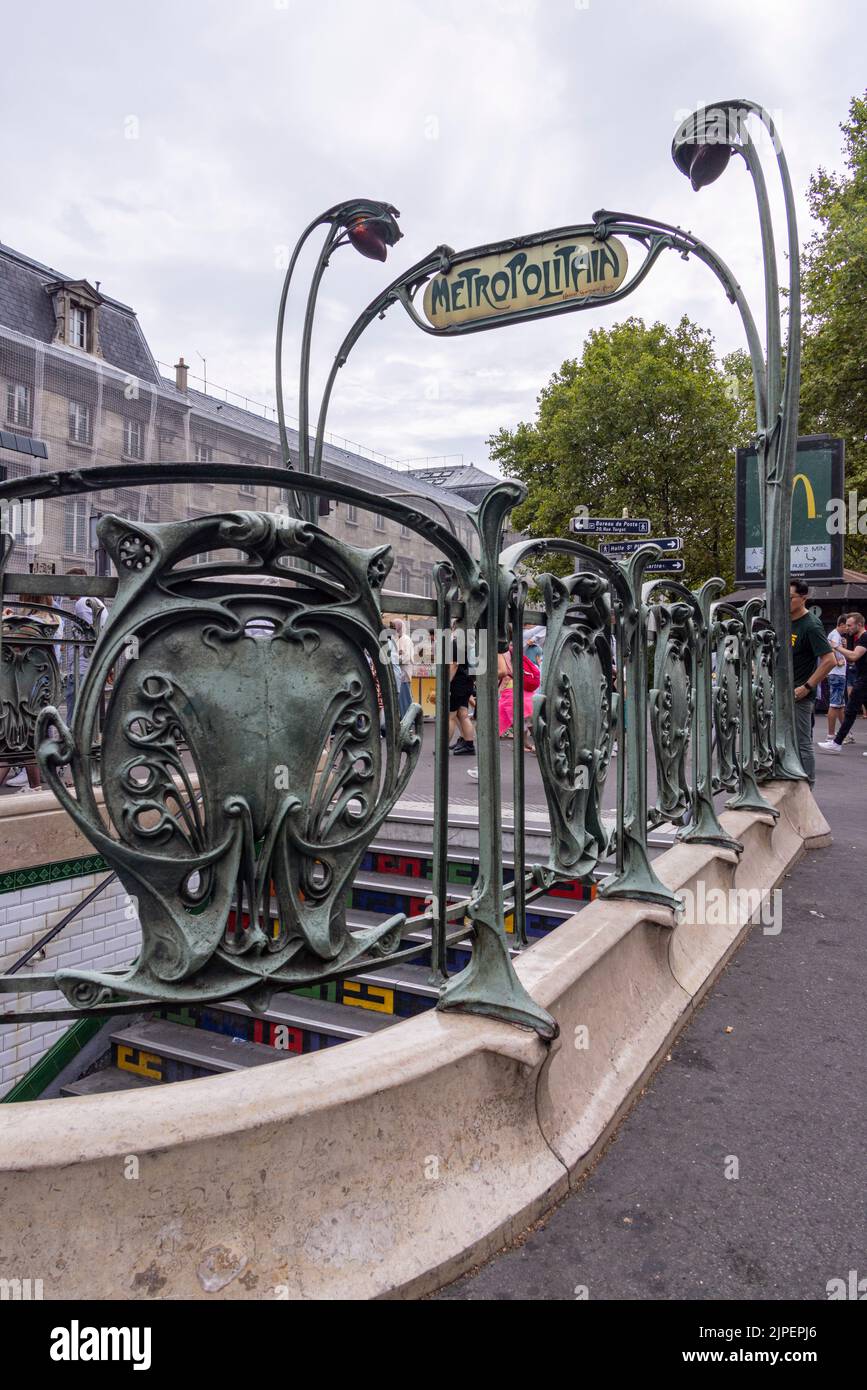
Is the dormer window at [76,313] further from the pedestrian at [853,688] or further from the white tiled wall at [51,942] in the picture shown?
the white tiled wall at [51,942]

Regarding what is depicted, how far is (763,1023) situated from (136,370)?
38.4 metres

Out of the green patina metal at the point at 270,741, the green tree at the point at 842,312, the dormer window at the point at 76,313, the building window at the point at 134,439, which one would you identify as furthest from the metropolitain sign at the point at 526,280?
the dormer window at the point at 76,313

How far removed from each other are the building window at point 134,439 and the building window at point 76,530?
272cm

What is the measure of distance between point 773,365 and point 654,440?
1138 inches

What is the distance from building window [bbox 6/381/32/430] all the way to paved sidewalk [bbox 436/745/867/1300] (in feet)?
98.9

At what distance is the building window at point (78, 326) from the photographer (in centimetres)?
3388

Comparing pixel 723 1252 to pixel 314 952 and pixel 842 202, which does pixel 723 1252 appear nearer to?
pixel 314 952

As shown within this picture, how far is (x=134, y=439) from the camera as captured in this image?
32625mm

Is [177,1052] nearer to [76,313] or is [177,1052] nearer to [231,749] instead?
[231,749]

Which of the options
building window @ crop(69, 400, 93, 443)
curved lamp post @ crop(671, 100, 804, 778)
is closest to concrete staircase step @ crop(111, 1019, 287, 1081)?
curved lamp post @ crop(671, 100, 804, 778)

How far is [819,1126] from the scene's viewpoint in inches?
104

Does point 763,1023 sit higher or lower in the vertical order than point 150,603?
lower

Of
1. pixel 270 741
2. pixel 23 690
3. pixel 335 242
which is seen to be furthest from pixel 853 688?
pixel 270 741
